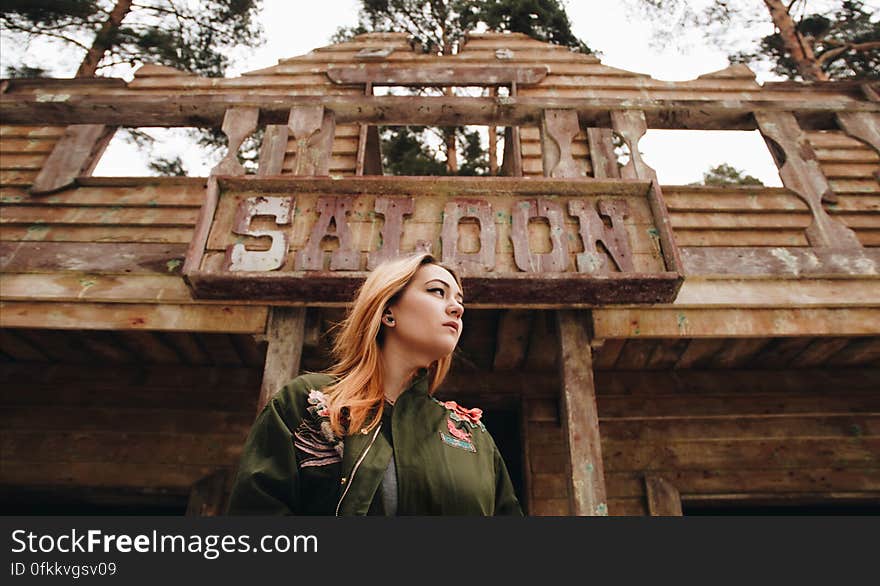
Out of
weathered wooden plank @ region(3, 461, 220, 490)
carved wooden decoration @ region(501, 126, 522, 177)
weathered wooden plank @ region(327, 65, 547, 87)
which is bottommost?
weathered wooden plank @ region(3, 461, 220, 490)

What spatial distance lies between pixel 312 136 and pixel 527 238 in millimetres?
1823

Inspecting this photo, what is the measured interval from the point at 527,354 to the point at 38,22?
8.58 metres

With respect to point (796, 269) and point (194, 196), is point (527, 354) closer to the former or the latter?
point (796, 269)

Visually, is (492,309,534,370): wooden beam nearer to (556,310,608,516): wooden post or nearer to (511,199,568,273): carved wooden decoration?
(556,310,608,516): wooden post

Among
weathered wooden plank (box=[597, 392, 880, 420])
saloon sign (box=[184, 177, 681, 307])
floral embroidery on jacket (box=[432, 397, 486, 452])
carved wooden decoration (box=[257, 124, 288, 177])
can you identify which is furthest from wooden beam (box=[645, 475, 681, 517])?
carved wooden decoration (box=[257, 124, 288, 177])

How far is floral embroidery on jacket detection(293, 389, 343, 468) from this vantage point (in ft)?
4.39

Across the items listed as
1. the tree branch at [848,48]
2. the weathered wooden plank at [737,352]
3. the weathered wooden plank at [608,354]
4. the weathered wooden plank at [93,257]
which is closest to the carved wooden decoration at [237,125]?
the weathered wooden plank at [93,257]

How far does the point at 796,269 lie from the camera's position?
3.50m

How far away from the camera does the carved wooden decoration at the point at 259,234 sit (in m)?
3.04

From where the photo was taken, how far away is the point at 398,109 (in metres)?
3.83

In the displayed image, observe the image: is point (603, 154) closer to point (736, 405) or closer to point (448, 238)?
point (448, 238)

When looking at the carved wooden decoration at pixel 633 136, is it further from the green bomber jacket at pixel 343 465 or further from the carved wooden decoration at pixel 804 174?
the green bomber jacket at pixel 343 465

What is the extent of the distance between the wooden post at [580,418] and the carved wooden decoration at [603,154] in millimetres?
1240

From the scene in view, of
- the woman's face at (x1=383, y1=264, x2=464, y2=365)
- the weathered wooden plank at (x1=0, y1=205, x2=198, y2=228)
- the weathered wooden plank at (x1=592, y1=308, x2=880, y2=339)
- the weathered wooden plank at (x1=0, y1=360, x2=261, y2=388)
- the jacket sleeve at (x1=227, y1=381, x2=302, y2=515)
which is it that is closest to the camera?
the jacket sleeve at (x1=227, y1=381, x2=302, y2=515)
